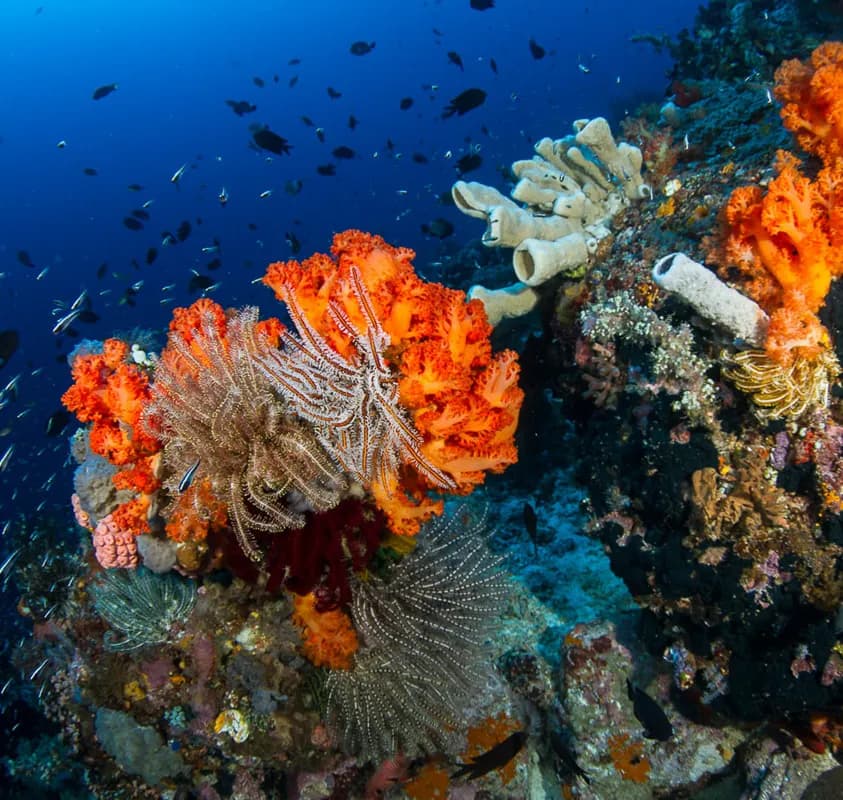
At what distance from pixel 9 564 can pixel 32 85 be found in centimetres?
15082

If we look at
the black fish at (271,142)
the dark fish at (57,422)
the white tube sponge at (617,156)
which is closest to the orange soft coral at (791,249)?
the white tube sponge at (617,156)

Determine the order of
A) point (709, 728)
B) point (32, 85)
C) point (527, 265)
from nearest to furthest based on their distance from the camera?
1. point (709, 728)
2. point (527, 265)
3. point (32, 85)

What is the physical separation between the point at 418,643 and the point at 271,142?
10.5m

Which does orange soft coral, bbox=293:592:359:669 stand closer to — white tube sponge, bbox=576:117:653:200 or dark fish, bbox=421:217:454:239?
white tube sponge, bbox=576:117:653:200

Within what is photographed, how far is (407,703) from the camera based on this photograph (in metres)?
3.94

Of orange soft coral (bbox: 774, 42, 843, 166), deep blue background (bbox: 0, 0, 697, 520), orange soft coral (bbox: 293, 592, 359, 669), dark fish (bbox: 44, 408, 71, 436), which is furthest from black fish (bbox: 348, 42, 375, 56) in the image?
orange soft coral (bbox: 293, 592, 359, 669)

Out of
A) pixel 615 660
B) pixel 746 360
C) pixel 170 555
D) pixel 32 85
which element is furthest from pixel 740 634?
pixel 32 85

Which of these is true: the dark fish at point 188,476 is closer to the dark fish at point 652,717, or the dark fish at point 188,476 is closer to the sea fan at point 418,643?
the sea fan at point 418,643

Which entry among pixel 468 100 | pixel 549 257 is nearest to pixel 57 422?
pixel 549 257

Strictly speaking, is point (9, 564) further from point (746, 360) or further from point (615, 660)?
point (746, 360)

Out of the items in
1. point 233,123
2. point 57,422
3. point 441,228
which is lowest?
point 233,123

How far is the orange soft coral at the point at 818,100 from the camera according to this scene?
3.26m

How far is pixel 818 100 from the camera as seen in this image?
3.37 metres

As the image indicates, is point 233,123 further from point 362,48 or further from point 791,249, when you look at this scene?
point 791,249
